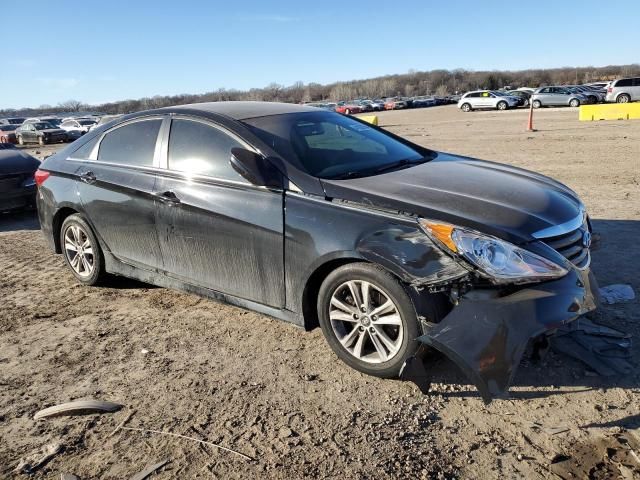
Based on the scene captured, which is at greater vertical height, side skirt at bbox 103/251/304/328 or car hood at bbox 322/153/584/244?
car hood at bbox 322/153/584/244

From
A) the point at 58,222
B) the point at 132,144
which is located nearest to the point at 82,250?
the point at 58,222

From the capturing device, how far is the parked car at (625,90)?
33.0m

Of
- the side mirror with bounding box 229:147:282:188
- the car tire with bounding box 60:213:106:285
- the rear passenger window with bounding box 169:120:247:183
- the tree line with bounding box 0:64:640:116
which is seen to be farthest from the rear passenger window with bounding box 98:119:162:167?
the tree line with bounding box 0:64:640:116

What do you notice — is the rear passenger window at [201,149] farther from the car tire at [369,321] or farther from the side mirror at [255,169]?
the car tire at [369,321]

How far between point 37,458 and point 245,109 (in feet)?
9.61

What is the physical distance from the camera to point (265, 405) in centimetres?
317

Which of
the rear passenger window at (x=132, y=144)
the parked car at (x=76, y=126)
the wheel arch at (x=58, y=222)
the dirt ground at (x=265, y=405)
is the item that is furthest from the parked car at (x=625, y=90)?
the wheel arch at (x=58, y=222)

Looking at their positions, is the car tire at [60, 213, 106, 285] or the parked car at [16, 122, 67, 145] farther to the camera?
the parked car at [16, 122, 67, 145]

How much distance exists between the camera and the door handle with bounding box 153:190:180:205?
13.7 feet

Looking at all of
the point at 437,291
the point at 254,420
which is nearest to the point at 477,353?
the point at 437,291

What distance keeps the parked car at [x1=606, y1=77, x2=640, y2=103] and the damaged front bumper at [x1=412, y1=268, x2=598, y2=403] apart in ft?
119

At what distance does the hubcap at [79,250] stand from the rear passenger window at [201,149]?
Result: 1.48m

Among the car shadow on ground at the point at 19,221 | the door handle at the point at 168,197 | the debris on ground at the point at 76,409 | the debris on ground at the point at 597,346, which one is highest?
the door handle at the point at 168,197

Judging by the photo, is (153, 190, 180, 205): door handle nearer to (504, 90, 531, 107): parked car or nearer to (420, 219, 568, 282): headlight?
(420, 219, 568, 282): headlight
